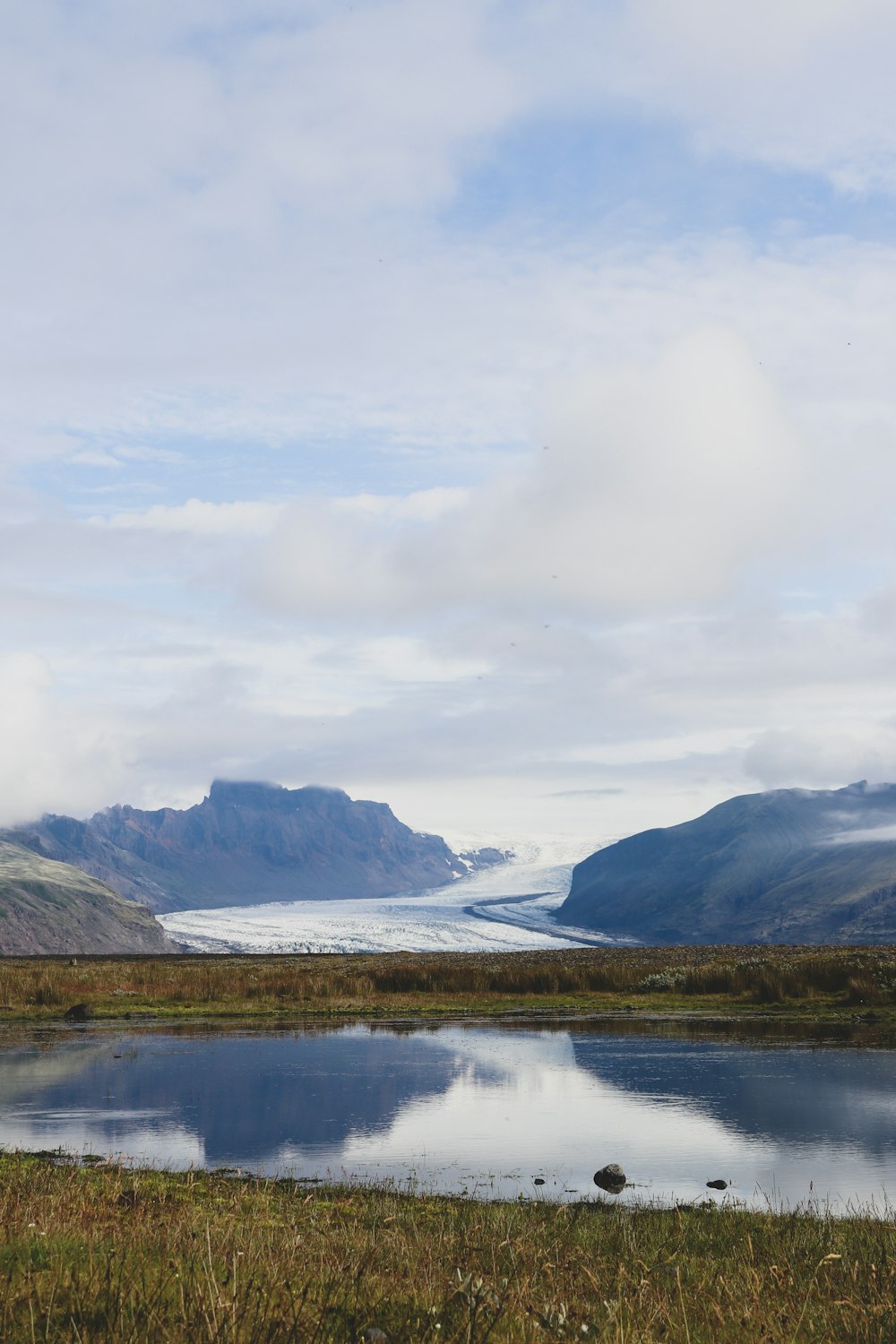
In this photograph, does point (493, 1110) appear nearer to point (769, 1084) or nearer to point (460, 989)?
point (769, 1084)

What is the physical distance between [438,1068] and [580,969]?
126ft

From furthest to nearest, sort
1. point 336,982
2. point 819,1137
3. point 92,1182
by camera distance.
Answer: point 336,982
point 819,1137
point 92,1182

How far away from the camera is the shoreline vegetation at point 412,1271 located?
26.2ft

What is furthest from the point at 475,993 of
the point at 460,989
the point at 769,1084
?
the point at 769,1084

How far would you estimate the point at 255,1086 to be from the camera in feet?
118

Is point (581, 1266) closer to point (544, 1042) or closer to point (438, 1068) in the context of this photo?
point (438, 1068)

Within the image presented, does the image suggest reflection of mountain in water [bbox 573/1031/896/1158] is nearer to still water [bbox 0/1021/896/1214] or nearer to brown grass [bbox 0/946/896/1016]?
still water [bbox 0/1021/896/1214]

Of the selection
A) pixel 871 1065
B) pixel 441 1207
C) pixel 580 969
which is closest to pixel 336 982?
pixel 580 969

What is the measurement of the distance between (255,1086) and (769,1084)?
609 inches

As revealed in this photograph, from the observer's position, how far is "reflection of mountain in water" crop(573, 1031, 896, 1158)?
28094 mm

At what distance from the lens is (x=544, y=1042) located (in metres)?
47.0

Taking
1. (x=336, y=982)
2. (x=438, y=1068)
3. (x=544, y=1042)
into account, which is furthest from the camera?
(x=336, y=982)

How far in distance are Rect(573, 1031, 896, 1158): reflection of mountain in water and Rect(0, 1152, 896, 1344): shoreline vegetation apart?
31.4 ft

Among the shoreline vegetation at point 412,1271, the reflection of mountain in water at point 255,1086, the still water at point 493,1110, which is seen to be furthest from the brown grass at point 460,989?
the shoreline vegetation at point 412,1271
